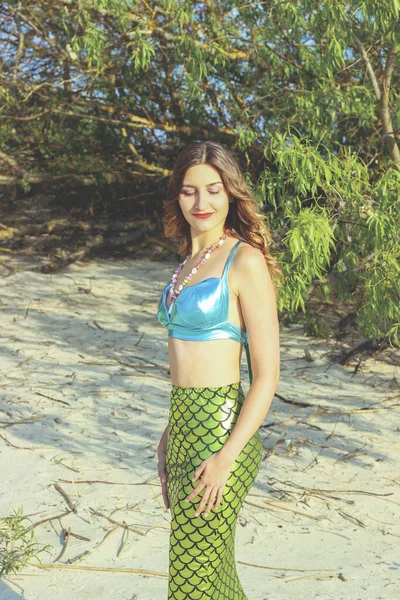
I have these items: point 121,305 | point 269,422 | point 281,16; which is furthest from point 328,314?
point 281,16

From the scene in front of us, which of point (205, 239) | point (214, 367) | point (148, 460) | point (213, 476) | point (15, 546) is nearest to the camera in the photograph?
point (213, 476)

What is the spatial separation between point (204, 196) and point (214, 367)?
1.57 ft

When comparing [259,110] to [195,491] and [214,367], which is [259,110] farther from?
[195,491]

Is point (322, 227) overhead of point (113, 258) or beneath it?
overhead

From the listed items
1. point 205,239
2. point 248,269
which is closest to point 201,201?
point 205,239

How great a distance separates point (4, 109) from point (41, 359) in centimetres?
322

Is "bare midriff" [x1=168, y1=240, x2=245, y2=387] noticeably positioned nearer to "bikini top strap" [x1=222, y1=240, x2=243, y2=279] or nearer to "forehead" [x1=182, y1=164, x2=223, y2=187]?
"bikini top strap" [x1=222, y1=240, x2=243, y2=279]

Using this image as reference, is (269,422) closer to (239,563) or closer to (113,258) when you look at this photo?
(239,563)

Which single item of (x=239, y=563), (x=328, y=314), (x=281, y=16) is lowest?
(x=239, y=563)

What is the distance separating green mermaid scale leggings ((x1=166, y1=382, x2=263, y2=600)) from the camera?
2.06 m

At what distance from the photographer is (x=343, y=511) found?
3.83 m

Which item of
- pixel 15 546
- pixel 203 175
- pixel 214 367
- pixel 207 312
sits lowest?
pixel 15 546

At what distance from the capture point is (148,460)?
436 centimetres

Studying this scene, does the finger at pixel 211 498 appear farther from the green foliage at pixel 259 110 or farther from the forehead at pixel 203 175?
the green foliage at pixel 259 110
